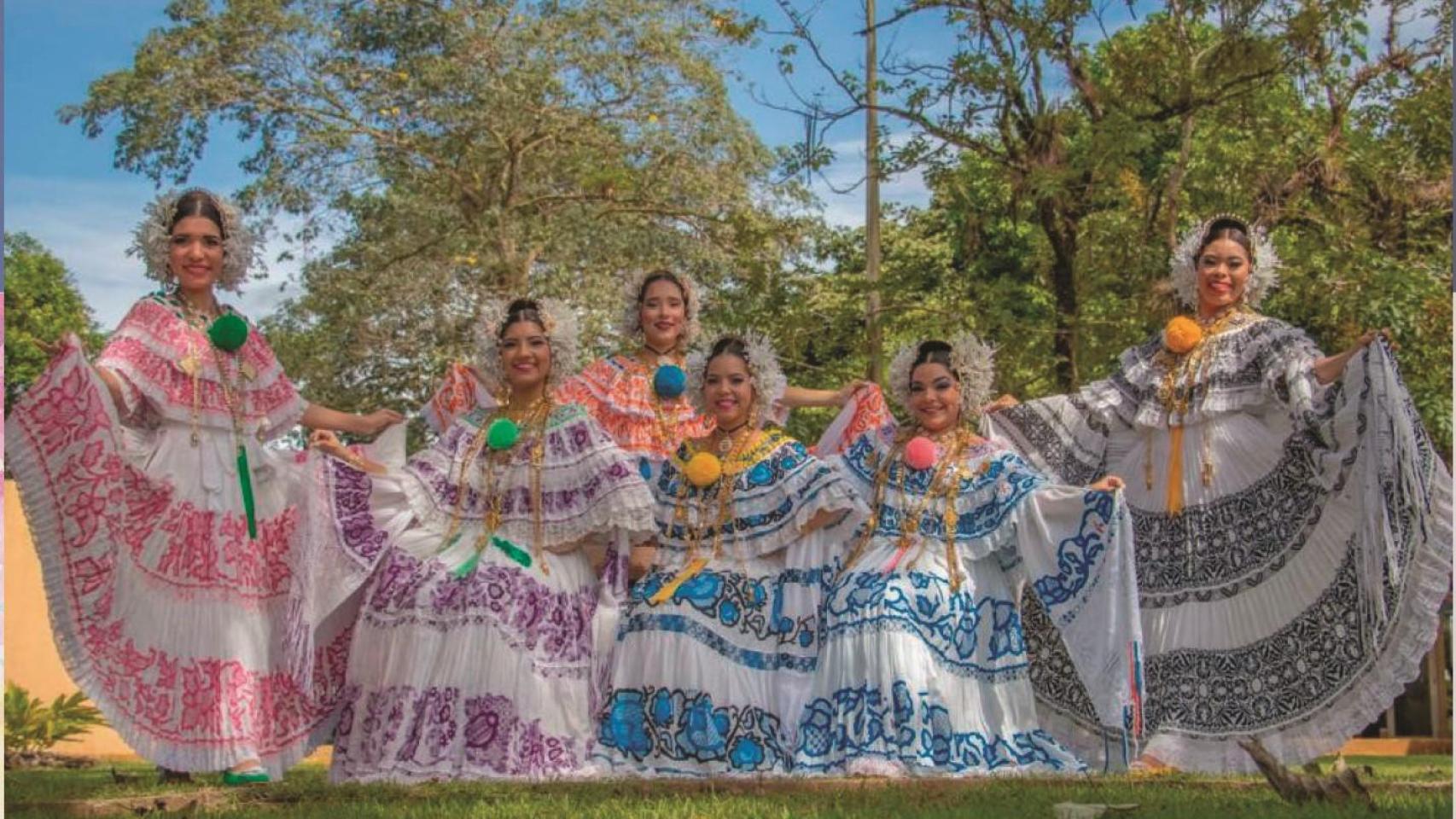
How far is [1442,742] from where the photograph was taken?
1692 centimetres

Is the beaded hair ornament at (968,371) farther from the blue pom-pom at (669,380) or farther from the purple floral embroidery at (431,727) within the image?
the purple floral embroidery at (431,727)

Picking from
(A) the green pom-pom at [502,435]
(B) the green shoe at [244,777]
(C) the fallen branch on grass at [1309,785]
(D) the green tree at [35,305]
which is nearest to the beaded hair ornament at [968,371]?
(A) the green pom-pom at [502,435]

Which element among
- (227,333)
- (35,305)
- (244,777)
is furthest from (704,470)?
(35,305)

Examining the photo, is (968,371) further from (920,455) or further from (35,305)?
(35,305)

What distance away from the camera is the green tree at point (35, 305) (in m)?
25.6

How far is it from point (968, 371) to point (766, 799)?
264 centimetres

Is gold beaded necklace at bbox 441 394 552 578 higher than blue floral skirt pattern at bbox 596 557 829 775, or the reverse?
gold beaded necklace at bbox 441 394 552 578

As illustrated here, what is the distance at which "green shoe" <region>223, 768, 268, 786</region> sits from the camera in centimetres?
661

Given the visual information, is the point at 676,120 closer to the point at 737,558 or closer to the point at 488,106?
the point at 488,106

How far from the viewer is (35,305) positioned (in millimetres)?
28016

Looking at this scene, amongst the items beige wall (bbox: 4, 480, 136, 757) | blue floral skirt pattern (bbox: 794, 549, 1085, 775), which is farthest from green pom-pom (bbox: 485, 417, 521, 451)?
beige wall (bbox: 4, 480, 136, 757)

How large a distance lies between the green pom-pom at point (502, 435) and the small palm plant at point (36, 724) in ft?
19.0

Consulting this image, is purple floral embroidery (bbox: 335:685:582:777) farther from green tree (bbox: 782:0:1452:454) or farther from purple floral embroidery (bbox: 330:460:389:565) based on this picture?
green tree (bbox: 782:0:1452:454)

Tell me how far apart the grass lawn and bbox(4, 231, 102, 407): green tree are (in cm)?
2096
